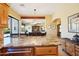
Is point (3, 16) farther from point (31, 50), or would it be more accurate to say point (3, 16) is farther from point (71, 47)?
point (71, 47)

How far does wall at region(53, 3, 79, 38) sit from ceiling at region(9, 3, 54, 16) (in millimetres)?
120

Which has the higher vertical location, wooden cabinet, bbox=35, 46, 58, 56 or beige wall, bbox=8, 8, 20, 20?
beige wall, bbox=8, 8, 20, 20

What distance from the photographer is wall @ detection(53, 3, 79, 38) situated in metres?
2.54

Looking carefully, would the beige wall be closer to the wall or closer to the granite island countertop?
the granite island countertop

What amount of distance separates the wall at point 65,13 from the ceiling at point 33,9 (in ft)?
0.39

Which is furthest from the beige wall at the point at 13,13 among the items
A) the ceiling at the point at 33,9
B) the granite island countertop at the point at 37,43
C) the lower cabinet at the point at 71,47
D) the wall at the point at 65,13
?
the lower cabinet at the point at 71,47

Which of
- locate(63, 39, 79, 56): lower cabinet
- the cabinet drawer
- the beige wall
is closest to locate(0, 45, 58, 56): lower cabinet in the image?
the cabinet drawer

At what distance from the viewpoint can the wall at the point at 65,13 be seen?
8.34ft

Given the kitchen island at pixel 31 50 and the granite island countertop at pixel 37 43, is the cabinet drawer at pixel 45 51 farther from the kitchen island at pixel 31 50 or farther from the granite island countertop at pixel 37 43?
the granite island countertop at pixel 37 43

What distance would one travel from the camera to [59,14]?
2.78m

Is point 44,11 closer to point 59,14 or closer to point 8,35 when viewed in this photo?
point 59,14

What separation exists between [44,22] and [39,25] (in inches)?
5.0

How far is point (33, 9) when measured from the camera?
2697mm

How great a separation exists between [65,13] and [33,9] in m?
0.60
